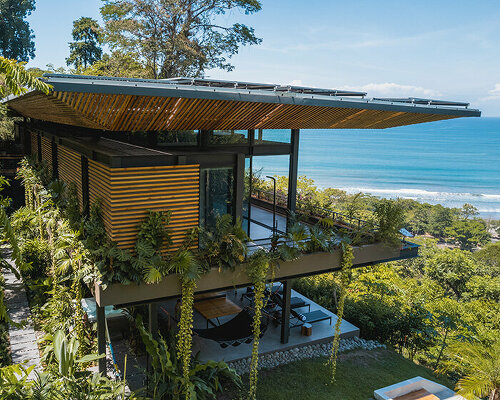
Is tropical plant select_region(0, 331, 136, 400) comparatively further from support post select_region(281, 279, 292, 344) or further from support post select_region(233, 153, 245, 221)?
support post select_region(281, 279, 292, 344)

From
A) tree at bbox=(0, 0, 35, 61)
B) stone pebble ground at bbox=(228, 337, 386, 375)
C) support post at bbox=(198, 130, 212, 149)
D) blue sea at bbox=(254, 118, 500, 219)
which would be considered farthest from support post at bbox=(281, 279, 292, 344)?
blue sea at bbox=(254, 118, 500, 219)

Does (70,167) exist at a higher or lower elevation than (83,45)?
lower

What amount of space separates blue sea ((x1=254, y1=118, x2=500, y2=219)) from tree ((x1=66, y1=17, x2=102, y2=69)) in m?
52.4

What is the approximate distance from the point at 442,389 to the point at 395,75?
422 ft

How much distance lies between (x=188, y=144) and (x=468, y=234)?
57232 mm

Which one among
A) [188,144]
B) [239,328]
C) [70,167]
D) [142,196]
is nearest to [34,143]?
[70,167]

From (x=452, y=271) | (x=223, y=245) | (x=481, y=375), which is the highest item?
(x=223, y=245)

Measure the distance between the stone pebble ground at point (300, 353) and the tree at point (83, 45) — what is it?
4274 cm

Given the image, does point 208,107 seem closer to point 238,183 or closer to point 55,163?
point 238,183

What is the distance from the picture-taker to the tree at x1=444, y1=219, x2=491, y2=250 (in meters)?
57.7

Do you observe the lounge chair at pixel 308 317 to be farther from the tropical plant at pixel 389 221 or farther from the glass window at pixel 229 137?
the glass window at pixel 229 137

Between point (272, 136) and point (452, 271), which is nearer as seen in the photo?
point (272, 136)

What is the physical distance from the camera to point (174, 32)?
26938 millimetres

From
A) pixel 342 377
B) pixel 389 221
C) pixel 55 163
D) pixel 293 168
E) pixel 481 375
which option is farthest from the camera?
pixel 55 163
